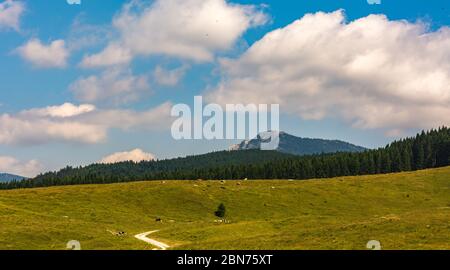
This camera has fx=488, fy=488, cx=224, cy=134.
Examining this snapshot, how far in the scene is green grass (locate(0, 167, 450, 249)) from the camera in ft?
163

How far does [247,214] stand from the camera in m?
107

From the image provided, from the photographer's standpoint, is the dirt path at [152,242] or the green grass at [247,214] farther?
the dirt path at [152,242]

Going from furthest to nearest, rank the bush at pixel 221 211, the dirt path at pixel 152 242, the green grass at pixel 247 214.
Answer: the bush at pixel 221 211 < the dirt path at pixel 152 242 < the green grass at pixel 247 214

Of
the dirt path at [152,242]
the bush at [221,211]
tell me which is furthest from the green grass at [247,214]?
the bush at [221,211]

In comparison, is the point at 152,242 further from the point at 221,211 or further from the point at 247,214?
the point at 247,214

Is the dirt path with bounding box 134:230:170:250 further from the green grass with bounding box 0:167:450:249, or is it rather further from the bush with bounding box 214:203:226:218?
the bush with bounding box 214:203:226:218

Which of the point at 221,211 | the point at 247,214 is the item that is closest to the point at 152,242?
the point at 221,211

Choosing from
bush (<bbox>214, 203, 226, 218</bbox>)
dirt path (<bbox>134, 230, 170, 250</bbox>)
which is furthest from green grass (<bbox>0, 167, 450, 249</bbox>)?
bush (<bbox>214, 203, 226, 218</bbox>)

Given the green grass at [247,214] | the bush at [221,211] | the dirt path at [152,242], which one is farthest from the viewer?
the bush at [221,211]

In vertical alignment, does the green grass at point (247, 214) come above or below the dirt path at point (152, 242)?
above

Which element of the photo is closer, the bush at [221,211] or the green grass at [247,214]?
the green grass at [247,214]

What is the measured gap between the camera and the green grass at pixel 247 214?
49719 millimetres

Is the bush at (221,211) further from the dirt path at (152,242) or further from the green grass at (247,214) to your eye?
the dirt path at (152,242)
